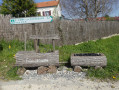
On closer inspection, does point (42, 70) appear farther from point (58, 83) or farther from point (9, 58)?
point (9, 58)

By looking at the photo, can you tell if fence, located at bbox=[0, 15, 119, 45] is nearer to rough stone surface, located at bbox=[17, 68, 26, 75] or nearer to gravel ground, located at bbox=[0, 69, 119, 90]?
rough stone surface, located at bbox=[17, 68, 26, 75]

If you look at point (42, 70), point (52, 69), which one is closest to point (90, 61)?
point (52, 69)

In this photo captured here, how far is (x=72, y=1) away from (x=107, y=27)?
14.7ft

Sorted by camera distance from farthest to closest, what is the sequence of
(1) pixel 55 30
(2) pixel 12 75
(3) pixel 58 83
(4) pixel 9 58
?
(1) pixel 55 30, (4) pixel 9 58, (2) pixel 12 75, (3) pixel 58 83

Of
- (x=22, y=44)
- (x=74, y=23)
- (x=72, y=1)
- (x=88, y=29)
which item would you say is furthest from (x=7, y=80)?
(x=72, y=1)

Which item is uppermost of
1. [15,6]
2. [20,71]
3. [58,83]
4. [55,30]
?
[15,6]

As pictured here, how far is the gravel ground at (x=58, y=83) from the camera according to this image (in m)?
3.23

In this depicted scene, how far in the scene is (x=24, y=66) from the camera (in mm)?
4273

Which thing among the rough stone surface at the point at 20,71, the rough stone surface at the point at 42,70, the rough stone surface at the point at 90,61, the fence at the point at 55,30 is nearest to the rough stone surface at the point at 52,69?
the rough stone surface at the point at 42,70

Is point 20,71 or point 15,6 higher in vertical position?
point 15,6

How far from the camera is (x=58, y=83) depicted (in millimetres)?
3459

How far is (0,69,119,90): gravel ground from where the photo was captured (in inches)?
127

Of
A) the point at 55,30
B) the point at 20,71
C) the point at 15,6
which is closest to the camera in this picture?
the point at 20,71

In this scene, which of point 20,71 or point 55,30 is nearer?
point 20,71
